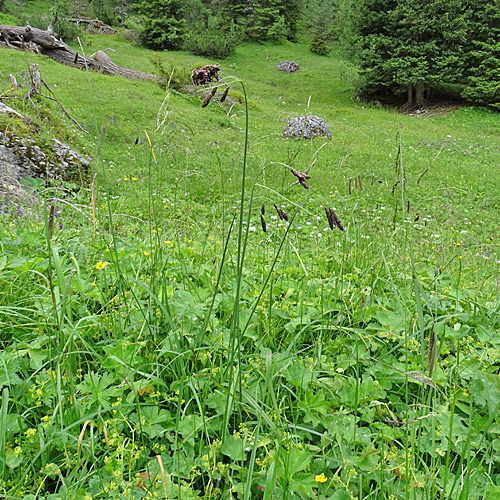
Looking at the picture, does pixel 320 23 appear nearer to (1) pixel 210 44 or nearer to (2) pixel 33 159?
(1) pixel 210 44

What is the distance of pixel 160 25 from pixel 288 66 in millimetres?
12301

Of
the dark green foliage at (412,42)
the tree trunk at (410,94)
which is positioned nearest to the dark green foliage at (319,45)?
the dark green foliage at (412,42)

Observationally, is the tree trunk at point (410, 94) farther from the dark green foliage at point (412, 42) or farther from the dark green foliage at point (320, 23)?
the dark green foliage at point (320, 23)

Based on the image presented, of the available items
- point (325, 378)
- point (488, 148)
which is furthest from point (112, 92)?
point (325, 378)

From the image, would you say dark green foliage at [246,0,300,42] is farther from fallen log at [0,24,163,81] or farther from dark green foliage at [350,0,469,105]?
fallen log at [0,24,163,81]

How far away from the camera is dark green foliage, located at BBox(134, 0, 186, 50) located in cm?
3569

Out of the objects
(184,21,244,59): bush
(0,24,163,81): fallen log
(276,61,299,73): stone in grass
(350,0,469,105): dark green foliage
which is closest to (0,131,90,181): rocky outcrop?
(0,24,163,81): fallen log

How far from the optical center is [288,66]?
36.0 metres

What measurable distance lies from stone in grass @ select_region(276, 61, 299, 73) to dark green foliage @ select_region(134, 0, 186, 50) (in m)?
9.54

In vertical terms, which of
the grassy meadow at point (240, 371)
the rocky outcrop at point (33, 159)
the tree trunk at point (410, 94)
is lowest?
the tree trunk at point (410, 94)

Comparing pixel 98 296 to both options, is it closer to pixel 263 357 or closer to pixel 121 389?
pixel 121 389

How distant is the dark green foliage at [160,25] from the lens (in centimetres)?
3569

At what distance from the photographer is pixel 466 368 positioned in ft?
6.69

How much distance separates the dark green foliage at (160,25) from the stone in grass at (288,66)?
9544mm
